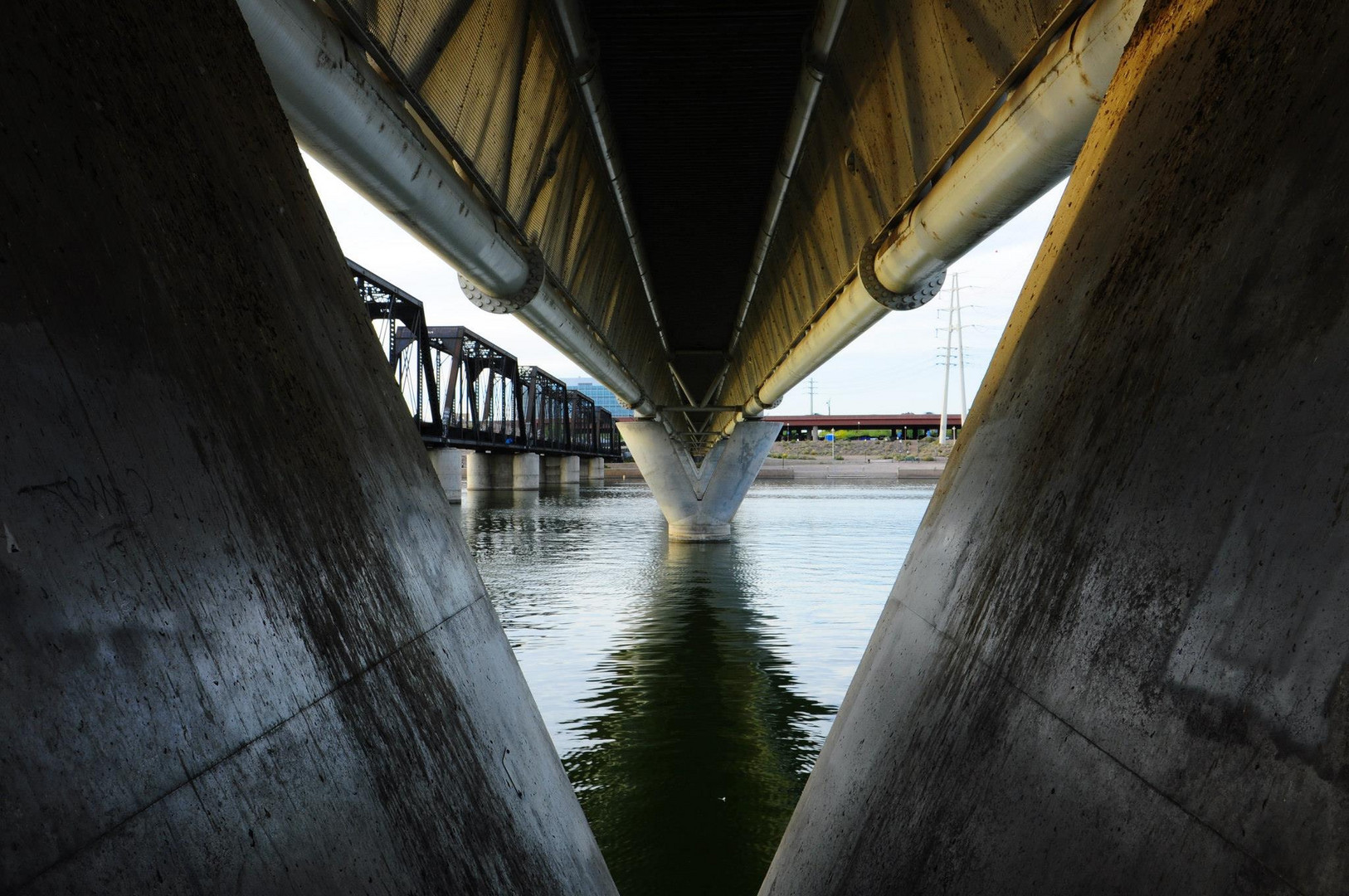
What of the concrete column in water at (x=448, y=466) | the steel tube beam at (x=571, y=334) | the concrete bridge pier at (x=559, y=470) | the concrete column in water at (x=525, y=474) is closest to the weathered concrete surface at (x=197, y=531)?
the steel tube beam at (x=571, y=334)

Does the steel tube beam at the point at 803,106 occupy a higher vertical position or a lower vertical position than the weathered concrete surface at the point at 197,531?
higher

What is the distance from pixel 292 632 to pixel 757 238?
15.2 m

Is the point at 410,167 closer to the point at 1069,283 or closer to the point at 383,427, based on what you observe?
the point at 383,427

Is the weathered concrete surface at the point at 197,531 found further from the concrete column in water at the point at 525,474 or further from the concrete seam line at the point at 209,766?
the concrete column in water at the point at 525,474

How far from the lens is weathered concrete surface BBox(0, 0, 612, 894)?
78.8 inches

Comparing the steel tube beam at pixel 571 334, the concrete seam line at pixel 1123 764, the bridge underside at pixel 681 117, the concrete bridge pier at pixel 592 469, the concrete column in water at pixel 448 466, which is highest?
the bridge underside at pixel 681 117

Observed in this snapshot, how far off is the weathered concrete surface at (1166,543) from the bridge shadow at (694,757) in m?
4.06

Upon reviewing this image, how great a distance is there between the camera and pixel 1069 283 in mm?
4129

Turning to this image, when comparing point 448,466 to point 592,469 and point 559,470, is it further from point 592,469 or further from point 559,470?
point 592,469

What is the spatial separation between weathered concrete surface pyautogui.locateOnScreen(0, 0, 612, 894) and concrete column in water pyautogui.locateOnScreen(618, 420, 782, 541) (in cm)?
3331

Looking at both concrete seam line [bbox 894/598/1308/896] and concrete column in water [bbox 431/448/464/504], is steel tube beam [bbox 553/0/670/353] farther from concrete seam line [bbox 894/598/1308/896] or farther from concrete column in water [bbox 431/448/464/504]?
concrete column in water [bbox 431/448/464/504]

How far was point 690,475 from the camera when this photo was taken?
39.6 meters

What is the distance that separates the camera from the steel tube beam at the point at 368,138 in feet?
16.7

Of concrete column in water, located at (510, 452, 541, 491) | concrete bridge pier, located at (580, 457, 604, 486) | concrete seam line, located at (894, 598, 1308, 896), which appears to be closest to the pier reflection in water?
concrete seam line, located at (894, 598, 1308, 896)
